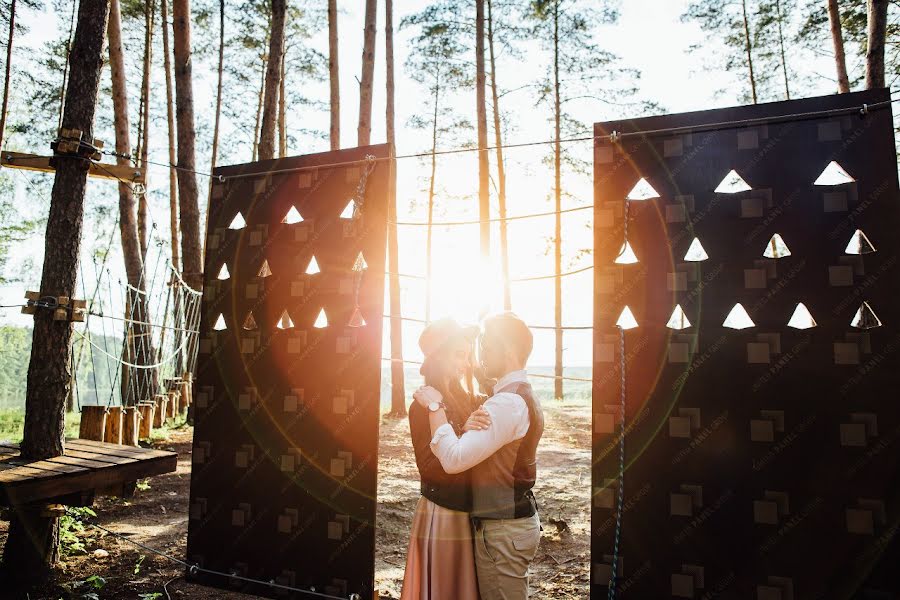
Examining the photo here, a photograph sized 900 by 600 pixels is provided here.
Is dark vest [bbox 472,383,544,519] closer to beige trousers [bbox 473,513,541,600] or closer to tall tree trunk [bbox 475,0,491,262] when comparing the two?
beige trousers [bbox 473,513,541,600]

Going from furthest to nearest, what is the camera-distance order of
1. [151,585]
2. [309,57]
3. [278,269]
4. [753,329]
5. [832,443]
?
[309,57] < [151,585] < [278,269] < [753,329] < [832,443]

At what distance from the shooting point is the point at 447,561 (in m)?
1.51

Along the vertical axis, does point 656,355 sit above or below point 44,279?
below

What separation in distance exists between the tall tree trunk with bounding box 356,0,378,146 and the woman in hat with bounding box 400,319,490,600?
18.5ft

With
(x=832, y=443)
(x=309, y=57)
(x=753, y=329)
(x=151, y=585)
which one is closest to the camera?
(x=832, y=443)

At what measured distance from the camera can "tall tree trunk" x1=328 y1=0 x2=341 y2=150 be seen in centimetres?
725

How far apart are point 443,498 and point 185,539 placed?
2.37 metres

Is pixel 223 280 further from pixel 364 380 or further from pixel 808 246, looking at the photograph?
pixel 808 246

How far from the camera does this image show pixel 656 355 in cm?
178

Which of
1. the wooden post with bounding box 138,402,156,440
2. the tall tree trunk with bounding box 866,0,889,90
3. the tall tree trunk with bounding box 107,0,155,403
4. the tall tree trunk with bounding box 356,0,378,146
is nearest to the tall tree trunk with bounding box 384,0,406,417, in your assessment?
the tall tree trunk with bounding box 356,0,378,146

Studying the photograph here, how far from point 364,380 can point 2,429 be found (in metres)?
9.88

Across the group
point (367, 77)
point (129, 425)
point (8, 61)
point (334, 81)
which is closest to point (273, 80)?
point (367, 77)

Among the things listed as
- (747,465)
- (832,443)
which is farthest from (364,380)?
(832,443)

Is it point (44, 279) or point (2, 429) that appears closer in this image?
point (44, 279)
